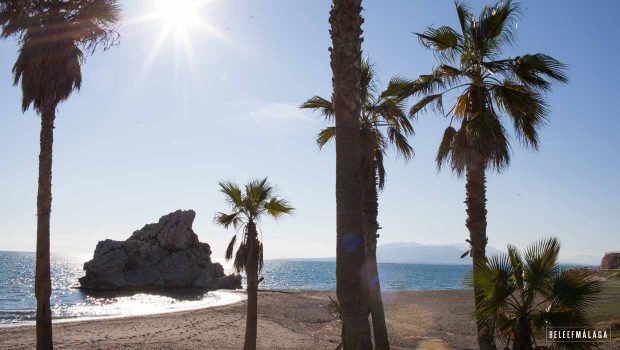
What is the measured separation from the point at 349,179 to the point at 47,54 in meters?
10.1

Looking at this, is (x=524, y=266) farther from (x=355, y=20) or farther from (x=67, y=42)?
(x=67, y=42)

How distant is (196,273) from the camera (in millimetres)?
69000

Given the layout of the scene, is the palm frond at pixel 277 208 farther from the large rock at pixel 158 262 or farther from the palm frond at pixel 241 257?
the large rock at pixel 158 262

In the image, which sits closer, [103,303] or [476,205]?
[476,205]

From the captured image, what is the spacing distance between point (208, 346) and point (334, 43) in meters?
15.9

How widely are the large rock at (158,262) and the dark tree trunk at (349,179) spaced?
6169 centimetres

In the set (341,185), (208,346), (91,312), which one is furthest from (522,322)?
(91,312)

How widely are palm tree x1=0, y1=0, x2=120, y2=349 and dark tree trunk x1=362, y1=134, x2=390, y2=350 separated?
877 cm

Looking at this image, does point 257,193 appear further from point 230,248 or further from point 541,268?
point 541,268

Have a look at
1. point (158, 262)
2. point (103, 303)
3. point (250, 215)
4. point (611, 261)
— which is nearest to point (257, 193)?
point (250, 215)

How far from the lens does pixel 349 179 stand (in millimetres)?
8531

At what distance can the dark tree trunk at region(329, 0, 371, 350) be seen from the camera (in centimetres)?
814

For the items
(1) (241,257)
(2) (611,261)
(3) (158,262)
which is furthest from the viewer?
(2) (611,261)

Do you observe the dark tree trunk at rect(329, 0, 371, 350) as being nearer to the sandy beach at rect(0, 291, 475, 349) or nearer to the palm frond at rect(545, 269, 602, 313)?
the palm frond at rect(545, 269, 602, 313)
